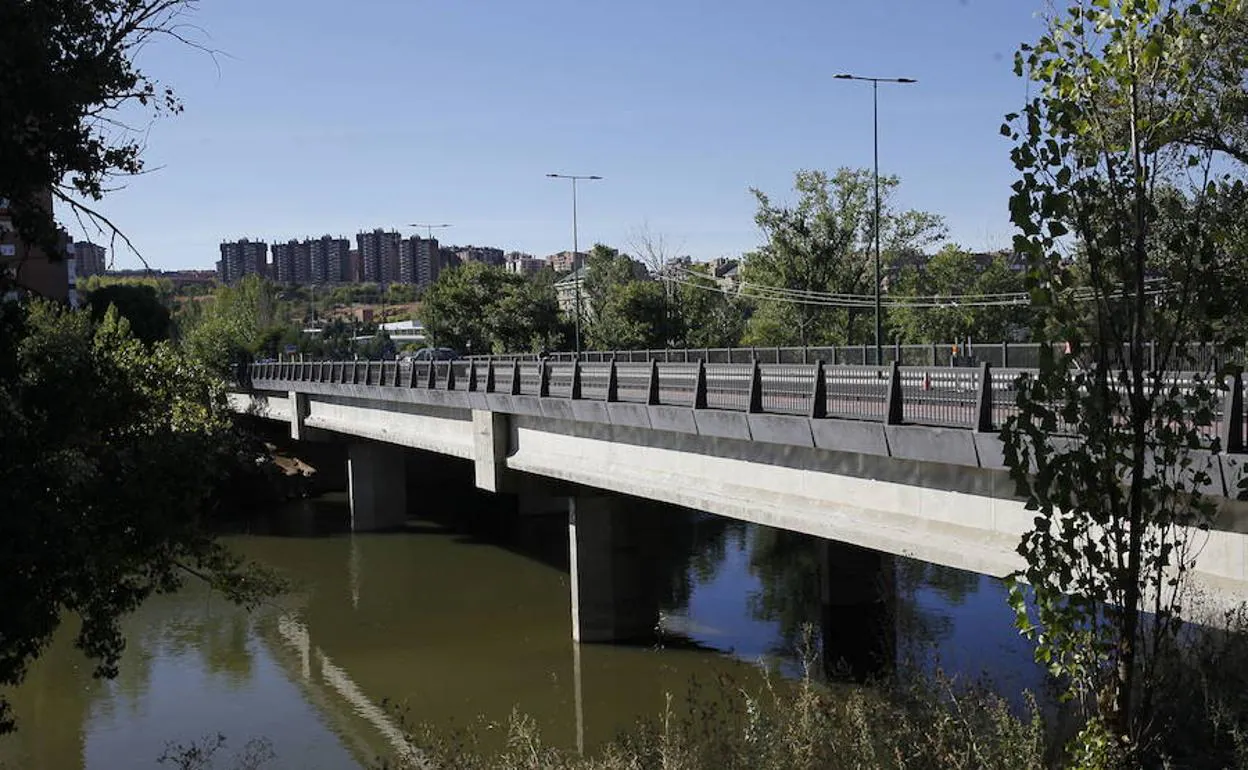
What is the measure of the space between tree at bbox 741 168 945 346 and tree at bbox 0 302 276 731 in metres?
48.1

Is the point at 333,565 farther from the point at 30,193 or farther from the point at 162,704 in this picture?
the point at 30,193

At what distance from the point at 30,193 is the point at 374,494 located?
3273cm

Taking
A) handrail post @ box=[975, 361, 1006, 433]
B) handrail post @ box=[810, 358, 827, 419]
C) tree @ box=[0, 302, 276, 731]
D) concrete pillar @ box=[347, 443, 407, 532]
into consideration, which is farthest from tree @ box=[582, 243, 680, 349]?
tree @ box=[0, 302, 276, 731]

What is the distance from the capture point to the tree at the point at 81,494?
832 cm

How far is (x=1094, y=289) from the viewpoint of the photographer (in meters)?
5.46

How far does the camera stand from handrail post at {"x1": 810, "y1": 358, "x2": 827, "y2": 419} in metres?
14.4

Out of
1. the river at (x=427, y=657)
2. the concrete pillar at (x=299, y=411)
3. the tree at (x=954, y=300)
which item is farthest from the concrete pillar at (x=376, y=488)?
the tree at (x=954, y=300)

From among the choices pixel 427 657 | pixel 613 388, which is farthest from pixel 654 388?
pixel 427 657

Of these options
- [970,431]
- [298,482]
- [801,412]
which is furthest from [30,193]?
[298,482]

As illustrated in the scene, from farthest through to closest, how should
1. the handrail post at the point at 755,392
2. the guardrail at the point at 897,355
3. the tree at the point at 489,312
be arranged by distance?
the tree at the point at 489,312
the guardrail at the point at 897,355
the handrail post at the point at 755,392

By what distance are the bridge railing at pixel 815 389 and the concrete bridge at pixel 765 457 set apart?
0.09 ft

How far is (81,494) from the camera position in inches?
360

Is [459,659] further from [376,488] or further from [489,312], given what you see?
[489,312]

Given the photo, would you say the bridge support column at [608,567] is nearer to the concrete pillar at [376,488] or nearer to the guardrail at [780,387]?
the guardrail at [780,387]
